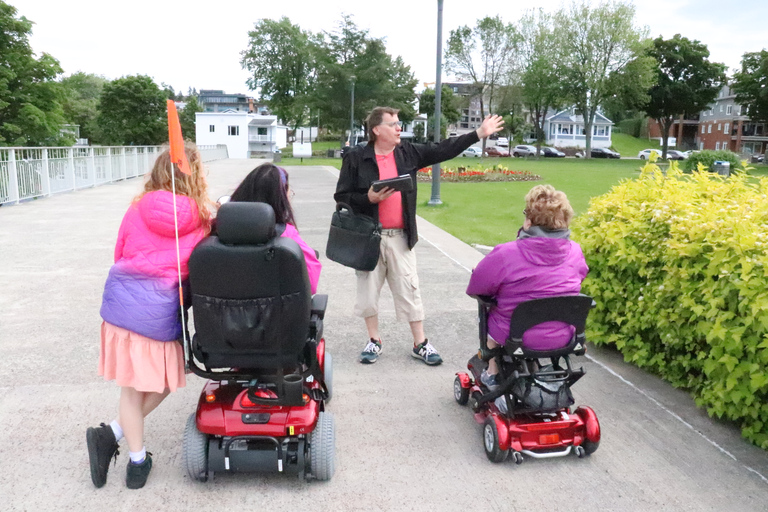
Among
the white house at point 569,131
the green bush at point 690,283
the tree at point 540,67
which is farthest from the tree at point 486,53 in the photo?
the green bush at point 690,283

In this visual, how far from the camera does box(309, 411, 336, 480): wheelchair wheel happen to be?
300 centimetres

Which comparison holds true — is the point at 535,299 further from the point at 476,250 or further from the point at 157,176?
the point at 476,250

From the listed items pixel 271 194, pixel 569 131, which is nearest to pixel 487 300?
pixel 271 194

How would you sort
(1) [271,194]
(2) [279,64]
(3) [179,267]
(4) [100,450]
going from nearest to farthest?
1. (3) [179,267]
2. (4) [100,450]
3. (1) [271,194]
4. (2) [279,64]

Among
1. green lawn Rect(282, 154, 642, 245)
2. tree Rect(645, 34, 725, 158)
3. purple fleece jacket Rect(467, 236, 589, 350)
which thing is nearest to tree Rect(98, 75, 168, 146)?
tree Rect(645, 34, 725, 158)

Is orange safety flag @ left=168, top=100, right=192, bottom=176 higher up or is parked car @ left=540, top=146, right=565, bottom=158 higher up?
orange safety flag @ left=168, top=100, right=192, bottom=176

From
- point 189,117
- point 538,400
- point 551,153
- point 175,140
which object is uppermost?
point 189,117

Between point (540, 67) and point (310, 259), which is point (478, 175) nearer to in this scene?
point (310, 259)

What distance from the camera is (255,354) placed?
2.81 metres

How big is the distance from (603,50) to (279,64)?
49505mm

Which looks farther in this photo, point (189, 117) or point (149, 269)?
point (189, 117)

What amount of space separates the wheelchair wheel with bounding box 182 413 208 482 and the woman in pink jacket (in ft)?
0.84

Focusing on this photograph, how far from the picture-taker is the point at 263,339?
276 cm

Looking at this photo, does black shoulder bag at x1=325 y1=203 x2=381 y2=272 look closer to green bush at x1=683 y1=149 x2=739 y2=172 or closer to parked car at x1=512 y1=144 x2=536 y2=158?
green bush at x1=683 y1=149 x2=739 y2=172
